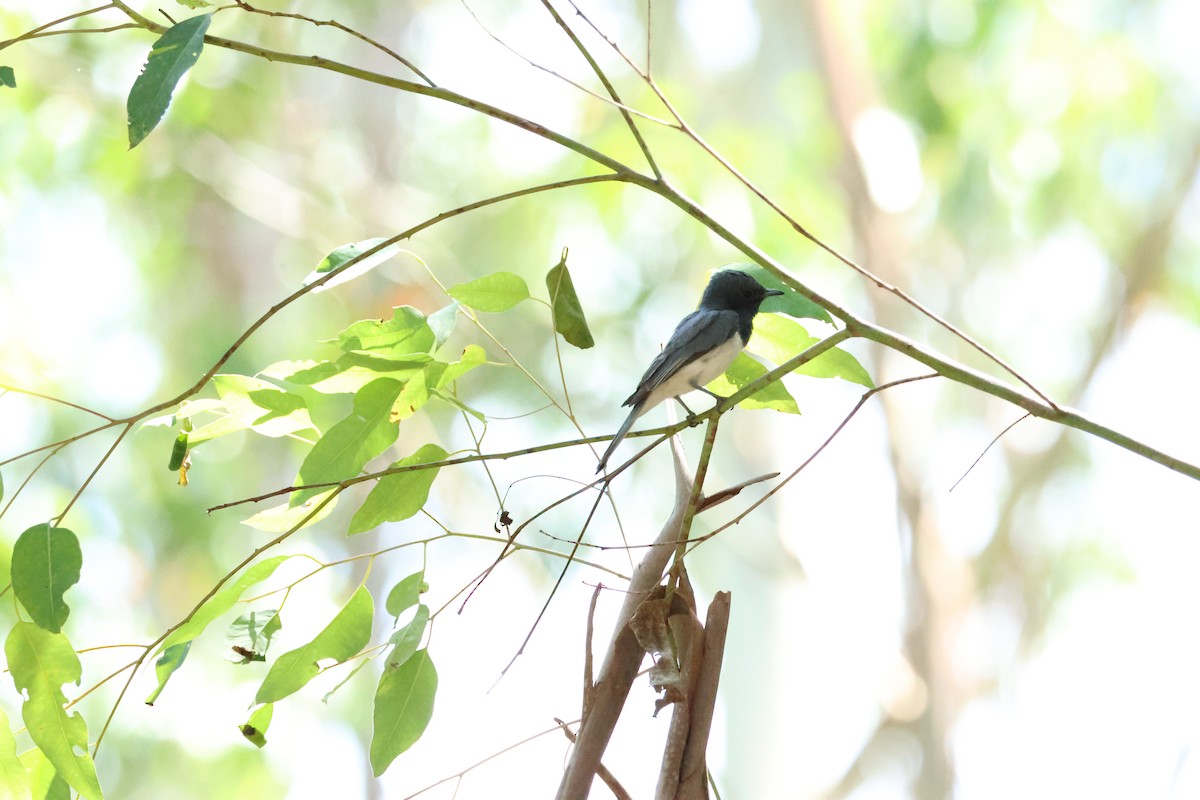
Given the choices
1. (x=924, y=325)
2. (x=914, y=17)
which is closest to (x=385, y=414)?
(x=914, y=17)

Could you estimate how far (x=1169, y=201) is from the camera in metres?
4.05

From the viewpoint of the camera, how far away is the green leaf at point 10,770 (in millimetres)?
975

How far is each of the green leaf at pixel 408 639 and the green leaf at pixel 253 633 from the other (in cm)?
12

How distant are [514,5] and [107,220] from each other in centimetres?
232

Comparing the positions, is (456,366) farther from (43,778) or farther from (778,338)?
(43,778)

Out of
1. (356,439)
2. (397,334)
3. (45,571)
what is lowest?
(45,571)

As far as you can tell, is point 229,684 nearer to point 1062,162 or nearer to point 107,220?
point 107,220

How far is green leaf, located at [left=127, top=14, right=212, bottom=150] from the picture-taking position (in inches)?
29.3

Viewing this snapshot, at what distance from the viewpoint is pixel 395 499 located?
93 centimetres

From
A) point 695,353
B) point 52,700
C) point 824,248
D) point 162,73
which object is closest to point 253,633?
point 52,700

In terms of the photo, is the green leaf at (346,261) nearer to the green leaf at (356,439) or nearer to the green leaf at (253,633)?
the green leaf at (356,439)

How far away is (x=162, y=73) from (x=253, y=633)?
0.49m

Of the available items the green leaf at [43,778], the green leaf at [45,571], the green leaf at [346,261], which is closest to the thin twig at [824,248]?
the green leaf at [346,261]

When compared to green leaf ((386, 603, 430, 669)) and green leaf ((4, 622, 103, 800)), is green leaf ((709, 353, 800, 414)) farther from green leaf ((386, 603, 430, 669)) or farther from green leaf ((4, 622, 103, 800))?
green leaf ((4, 622, 103, 800))
